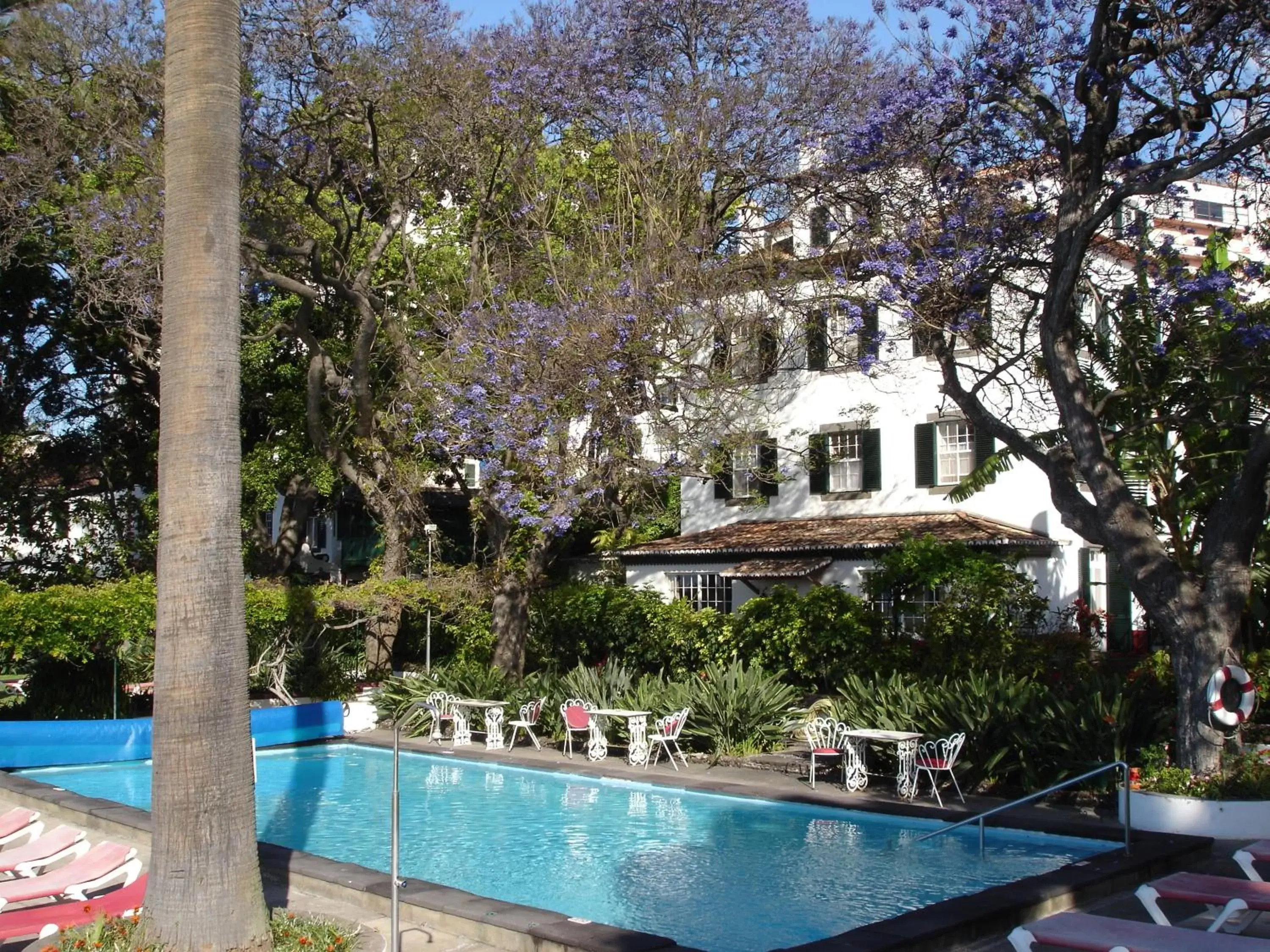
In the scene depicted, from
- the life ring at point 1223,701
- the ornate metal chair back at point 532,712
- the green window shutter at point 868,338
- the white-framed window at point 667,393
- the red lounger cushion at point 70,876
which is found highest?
the green window shutter at point 868,338

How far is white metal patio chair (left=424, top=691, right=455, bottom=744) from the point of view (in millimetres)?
21078

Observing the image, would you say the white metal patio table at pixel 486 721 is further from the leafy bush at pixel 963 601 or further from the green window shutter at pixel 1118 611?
the green window shutter at pixel 1118 611

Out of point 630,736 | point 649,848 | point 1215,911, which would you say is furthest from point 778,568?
point 1215,911

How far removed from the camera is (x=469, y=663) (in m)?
23.4

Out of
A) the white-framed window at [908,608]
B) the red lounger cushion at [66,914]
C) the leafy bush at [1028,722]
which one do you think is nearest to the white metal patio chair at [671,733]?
the leafy bush at [1028,722]

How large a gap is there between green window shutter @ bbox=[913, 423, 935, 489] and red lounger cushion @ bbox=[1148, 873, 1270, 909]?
1827 centimetres

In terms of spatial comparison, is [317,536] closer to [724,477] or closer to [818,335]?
[724,477]

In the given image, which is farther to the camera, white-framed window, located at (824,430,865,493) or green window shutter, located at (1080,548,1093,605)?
white-framed window, located at (824,430,865,493)

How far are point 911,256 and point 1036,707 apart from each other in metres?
5.95

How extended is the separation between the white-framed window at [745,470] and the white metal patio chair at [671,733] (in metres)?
4.84

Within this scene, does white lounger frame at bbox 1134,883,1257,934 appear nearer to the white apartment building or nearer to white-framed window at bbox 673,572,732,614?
the white apartment building

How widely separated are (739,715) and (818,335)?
22.2 feet

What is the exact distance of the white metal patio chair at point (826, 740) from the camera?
51.4 feet

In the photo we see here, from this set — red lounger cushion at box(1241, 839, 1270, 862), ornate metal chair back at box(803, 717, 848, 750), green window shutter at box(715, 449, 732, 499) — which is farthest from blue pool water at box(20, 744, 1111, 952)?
green window shutter at box(715, 449, 732, 499)
